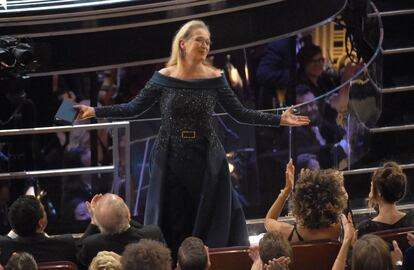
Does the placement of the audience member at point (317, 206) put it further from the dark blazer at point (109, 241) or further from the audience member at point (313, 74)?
the audience member at point (313, 74)

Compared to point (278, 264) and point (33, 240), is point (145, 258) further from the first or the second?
point (33, 240)

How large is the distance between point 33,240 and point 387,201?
1615 millimetres

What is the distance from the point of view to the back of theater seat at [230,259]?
14.4 feet

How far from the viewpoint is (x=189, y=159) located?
4965mm

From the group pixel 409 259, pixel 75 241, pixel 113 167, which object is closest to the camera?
pixel 409 259

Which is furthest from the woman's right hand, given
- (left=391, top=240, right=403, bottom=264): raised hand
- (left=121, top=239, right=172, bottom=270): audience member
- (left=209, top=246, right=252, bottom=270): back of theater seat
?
(left=391, top=240, right=403, bottom=264): raised hand

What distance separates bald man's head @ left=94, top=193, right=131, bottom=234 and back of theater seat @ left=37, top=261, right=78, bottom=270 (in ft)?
0.95

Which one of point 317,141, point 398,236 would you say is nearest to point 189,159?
point 398,236

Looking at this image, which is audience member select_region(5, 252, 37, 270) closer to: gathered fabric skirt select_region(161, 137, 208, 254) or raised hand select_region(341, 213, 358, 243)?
gathered fabric skirt select_region(161, 137, 208, 254)

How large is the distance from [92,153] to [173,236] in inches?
69.3

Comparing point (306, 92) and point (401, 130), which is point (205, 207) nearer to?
point (401, 130)

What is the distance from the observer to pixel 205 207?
498 cm

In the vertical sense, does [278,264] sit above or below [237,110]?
below

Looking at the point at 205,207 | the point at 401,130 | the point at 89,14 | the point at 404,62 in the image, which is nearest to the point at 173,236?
the point at 205,207
